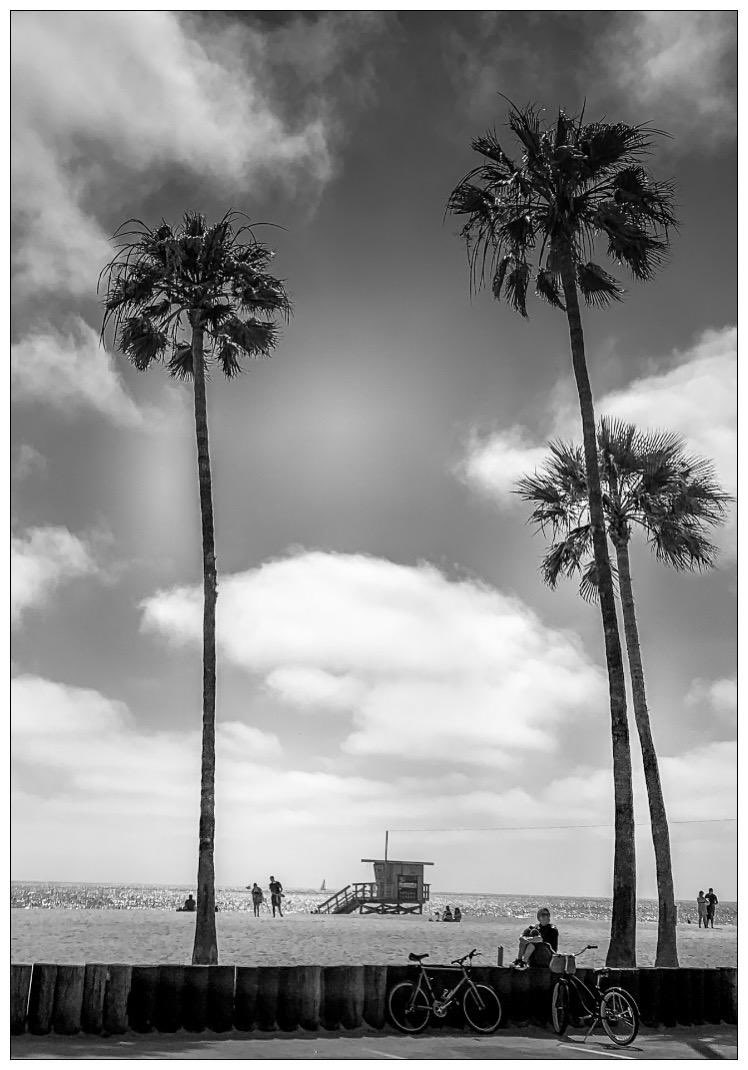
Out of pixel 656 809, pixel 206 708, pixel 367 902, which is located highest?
pixel 206 708

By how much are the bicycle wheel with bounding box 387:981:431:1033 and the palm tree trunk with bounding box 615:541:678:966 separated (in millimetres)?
12428

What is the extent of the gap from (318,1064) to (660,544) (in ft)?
68.0

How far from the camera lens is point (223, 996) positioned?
15.9 m

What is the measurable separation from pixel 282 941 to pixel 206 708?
1487 cm

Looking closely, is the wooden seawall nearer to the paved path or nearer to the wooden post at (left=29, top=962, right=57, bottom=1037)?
the wooden post at (left=29, top=962, right=57, bottom=1037)

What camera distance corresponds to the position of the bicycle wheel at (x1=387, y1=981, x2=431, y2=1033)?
1630cm

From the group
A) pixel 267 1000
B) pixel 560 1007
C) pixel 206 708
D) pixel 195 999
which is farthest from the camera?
pixel 206 708

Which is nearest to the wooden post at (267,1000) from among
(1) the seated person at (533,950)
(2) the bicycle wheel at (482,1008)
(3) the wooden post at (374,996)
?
(3) the wooden post at (374,996)

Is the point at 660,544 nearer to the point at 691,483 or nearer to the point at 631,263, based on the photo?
the point at 691,483

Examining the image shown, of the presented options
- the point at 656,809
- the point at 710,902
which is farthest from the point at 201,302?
the point at 710,902

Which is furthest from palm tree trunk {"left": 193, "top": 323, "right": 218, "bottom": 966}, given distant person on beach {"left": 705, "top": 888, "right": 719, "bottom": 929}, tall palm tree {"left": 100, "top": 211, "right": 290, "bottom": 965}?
distant person on beach {"left": 705, "top": 888, "right": 719, "bottom": 929}

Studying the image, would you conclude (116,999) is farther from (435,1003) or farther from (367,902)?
(367,902)

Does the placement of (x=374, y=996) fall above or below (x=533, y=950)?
below

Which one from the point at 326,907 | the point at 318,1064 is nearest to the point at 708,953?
the point at 318,1064
